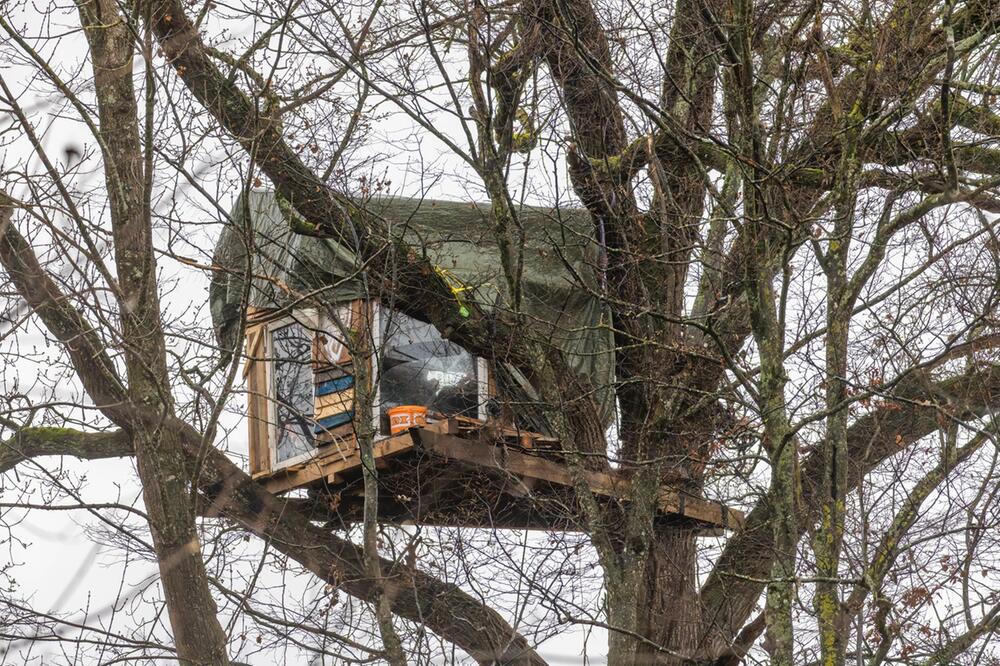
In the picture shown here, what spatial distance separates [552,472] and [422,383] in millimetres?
1204

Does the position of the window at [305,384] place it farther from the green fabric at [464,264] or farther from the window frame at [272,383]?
the green fabric at [464,264]

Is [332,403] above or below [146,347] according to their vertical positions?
above

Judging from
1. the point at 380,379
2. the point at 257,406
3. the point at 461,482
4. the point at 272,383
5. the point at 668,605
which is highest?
the point at 272,383

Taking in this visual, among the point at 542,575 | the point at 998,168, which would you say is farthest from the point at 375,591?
the point at 998,168

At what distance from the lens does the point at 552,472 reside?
29.7 ft

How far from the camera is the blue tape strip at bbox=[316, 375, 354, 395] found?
9234 millimetres

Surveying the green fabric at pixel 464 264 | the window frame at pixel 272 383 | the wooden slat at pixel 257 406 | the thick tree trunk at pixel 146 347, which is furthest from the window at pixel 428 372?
the thick tree trunk at pixel 146 347

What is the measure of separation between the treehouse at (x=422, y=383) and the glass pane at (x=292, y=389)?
12mm

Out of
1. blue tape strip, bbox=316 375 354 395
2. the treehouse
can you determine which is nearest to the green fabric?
the treehouse

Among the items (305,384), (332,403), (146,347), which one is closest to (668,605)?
(332,403)

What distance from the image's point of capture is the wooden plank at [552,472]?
8.48 metres

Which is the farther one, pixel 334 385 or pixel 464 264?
pixel 464 264

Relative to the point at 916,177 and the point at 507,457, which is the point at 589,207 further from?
the point at 916,177

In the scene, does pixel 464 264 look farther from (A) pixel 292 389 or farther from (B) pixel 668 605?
(B) pixel 668 605
